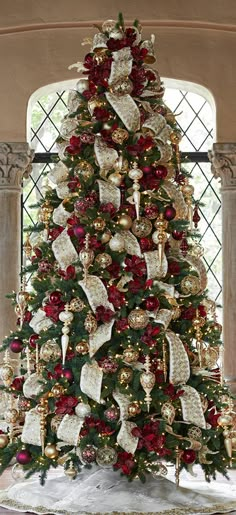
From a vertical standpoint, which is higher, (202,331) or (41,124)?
(41,124)

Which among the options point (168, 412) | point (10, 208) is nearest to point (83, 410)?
point (168, 412)


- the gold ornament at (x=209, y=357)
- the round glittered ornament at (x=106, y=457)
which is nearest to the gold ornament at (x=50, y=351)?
the round glittered ornament at (x=106, y=457)

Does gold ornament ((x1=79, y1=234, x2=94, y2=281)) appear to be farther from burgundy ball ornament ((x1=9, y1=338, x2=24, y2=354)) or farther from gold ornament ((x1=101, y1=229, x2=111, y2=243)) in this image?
burgundy ball ornament ((x1=9, y1=338, x2=24, y2=354))

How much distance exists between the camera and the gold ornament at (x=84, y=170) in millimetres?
7270

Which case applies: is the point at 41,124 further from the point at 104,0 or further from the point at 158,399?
the point at 158,399

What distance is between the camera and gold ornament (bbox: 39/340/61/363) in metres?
7.23

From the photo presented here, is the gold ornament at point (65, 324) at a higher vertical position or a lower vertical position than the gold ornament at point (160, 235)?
lower

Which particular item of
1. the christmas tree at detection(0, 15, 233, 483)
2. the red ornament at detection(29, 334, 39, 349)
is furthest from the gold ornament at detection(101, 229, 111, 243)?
the red ornament at detection(29, 334, 39, 349)

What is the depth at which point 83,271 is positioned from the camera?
282 inches

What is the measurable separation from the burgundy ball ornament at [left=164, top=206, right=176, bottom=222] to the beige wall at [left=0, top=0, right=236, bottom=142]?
3808 millimetres

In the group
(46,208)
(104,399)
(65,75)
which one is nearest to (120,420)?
(104,399)

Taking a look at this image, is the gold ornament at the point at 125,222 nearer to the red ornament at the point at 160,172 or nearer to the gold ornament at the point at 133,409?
the red ornament at the point at 160,172

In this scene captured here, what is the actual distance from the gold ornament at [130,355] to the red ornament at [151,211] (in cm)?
85

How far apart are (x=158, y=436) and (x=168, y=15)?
199 inches
